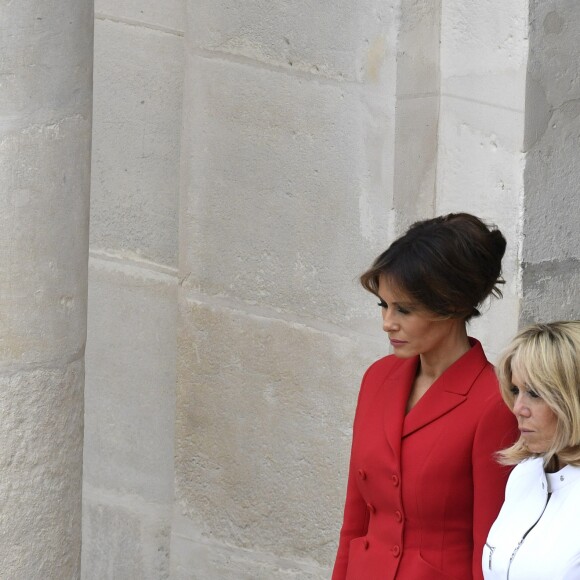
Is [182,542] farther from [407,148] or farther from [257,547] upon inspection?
[407,148]

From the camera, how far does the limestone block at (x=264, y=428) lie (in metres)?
4.45

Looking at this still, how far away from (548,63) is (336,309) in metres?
1.16

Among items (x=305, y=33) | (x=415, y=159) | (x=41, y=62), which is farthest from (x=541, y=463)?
(x=305, y=33)

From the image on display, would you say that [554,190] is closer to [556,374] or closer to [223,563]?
[556,374]

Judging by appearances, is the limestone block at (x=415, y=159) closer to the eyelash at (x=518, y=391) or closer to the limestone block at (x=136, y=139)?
the limestone block at (x=136, y=139)

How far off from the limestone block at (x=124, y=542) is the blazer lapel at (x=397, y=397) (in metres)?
2.32

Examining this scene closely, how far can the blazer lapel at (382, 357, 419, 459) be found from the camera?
2.84 m

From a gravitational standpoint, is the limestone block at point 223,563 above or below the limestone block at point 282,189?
below

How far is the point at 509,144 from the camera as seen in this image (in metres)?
3.71

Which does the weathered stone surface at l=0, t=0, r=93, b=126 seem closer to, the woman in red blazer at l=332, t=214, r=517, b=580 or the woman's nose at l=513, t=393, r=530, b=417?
the woman in red blazer at l=332, t=214, r=517, b=580

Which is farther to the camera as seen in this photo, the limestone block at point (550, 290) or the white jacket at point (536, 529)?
the limestone block at point (550, 290)

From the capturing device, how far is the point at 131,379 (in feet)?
16.4

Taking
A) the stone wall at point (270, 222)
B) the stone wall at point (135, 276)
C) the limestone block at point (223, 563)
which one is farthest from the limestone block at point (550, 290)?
the stone wall at point (135, 276)

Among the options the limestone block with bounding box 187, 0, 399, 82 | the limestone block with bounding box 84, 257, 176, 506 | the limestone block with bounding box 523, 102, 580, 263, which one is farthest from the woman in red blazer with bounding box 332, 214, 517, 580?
the limestone block with bounding box 84, 257, 176, 506
